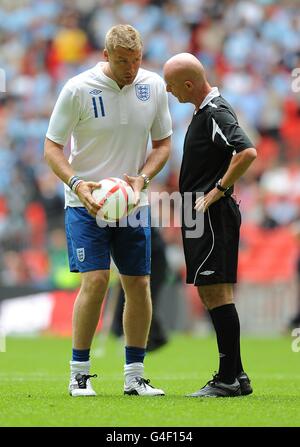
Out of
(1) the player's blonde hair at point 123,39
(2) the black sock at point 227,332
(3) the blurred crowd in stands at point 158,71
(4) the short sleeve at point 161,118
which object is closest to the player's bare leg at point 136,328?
(2) the black sock at point 227,332

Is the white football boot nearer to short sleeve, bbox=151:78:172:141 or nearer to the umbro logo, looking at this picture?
short sleeve, bbox=151:78:172:141

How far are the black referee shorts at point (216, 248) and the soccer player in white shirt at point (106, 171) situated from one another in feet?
1.51

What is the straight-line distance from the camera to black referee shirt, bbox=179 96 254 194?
769 cm

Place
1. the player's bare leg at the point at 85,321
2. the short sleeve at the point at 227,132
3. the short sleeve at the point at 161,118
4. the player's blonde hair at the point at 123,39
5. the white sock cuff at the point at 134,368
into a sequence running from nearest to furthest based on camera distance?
the short sleeve at the point at 227,132 < the player's blonde hair at the point at 123,39 < the player's bare leg at the point at 85,321 < the white sock cuff at the point at 134,368 < the short sleeve at the point at 161,118

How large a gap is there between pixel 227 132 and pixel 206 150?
0.94 ft

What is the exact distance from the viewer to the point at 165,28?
23.9 m

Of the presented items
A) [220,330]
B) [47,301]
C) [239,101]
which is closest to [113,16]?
[239,101]

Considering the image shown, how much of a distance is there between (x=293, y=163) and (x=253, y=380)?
10.5 meters

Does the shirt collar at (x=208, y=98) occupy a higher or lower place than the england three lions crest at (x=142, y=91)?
lower

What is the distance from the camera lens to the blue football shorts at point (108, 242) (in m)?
7.90

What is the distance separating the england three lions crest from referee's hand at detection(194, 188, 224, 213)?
917mm

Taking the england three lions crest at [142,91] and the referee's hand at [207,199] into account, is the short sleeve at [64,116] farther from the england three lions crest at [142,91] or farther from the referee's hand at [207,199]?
the referee's hand at [207,199]
